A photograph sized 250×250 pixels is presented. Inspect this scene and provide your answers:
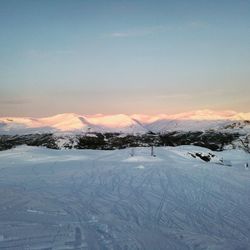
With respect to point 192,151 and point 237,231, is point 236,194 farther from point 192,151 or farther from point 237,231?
point 192,151

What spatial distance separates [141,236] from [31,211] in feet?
19.0

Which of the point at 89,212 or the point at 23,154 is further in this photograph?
the point at 23,154

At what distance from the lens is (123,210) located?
56.8ft

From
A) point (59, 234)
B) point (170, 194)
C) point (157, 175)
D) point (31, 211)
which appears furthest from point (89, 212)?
point (157, 175)

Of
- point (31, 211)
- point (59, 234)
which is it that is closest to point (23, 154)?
point (31, 211)

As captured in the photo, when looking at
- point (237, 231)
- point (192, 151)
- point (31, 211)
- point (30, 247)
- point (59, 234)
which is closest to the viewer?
point (30, 247)

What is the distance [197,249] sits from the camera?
455 inches

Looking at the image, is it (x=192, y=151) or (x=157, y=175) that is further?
(x=192, y=151)

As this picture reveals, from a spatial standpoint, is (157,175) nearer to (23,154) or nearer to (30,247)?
(30,247)

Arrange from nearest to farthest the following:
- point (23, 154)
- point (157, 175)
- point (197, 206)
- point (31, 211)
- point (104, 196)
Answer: point (31, 211)
point (197, 206)
point (104, 196)
point (157, 175)
point (23, 154)

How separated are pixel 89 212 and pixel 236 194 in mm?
10897

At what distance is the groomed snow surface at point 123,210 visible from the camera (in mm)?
12177

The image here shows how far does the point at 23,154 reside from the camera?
1984 inches

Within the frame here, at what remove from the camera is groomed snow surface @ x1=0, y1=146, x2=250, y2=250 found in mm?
12177
